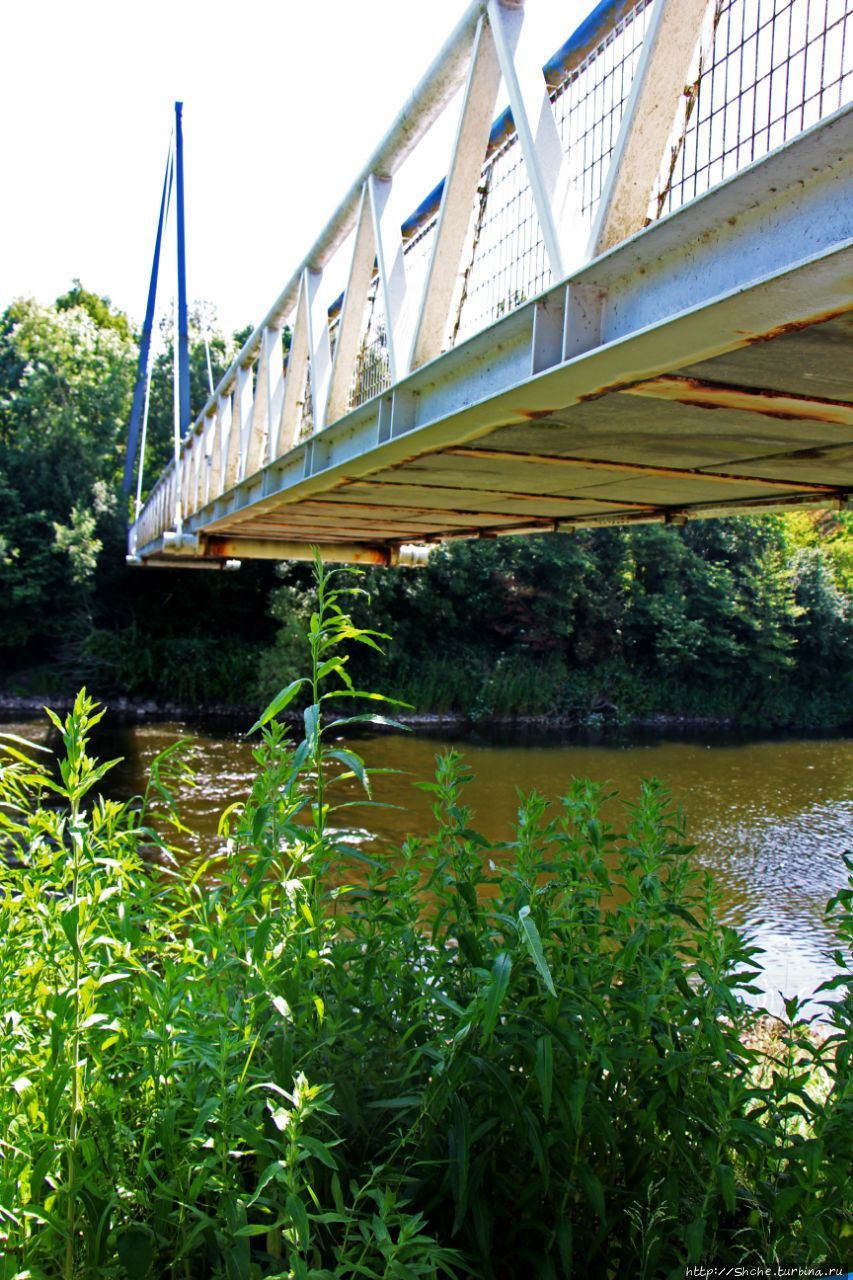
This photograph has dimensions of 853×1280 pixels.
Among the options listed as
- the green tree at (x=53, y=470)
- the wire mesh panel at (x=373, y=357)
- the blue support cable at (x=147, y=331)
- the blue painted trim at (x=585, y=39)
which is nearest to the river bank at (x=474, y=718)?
the green tree at (x=53, y=470)

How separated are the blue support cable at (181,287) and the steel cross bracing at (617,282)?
12.2 meters

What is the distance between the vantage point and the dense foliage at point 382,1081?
1.75 metres

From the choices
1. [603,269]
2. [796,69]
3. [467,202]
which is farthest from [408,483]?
[796,69]

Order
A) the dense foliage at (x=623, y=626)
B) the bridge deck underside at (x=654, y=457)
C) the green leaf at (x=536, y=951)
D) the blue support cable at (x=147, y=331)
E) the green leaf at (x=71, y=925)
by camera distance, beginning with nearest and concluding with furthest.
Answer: the green leaf at (x=536, y=951) → the green leaf at (x=71, y=925) → the bridge deck underside at (x=654, y=457) → the blue support cable at (x=147, y=331) → the dense foliage at (x=623, y=626)

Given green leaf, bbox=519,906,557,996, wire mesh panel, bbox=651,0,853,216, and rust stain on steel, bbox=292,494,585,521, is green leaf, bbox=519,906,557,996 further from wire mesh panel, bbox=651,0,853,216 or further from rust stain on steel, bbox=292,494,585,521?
rust stain on steel, bbox=292,494,585,521

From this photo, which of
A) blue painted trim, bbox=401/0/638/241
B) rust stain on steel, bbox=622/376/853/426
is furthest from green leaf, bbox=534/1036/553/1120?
blue painted trim, bbox=401/0/638/241

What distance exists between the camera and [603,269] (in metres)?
2.67

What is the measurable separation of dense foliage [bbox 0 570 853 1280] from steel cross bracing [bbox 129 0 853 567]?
4.00ft

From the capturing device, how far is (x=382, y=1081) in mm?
2031

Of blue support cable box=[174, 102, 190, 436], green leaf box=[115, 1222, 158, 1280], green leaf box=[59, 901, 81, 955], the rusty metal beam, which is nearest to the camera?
green leaf box=[115, 1222, 158, 1280]

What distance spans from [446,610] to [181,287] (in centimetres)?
1141

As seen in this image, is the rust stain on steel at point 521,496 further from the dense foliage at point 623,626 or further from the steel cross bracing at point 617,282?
the dense foliage at point 623,626

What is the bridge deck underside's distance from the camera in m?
2.81

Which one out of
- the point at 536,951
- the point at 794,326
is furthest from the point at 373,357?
the point at 536,951
